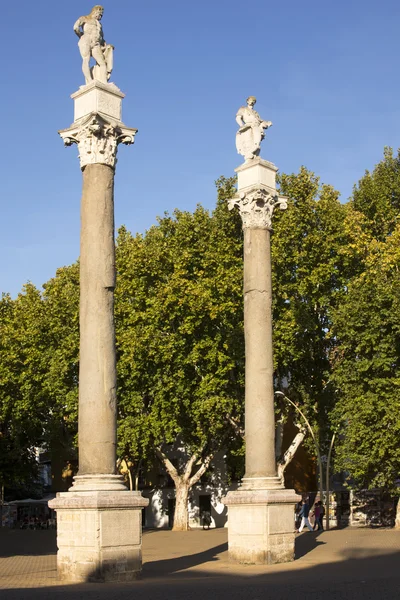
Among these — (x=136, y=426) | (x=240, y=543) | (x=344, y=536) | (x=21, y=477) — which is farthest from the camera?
(x=21, y=477)

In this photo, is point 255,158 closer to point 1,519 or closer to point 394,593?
point 394,593

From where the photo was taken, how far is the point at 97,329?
1848 cm

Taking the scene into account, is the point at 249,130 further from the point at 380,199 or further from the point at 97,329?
the point at 380,199

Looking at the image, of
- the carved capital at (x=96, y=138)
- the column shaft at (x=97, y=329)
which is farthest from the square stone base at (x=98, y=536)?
the carved capital at (x=96, y=138)

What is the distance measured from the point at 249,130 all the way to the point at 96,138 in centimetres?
643

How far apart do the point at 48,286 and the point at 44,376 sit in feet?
18.6

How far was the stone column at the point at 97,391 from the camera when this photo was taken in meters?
17.1

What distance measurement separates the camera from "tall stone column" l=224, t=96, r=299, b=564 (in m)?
21.0

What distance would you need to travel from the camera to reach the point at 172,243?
140 ft

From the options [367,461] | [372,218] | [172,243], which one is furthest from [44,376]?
[372,218]

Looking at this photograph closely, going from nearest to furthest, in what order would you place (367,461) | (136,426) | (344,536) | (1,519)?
(344,536) → (367,461) → (136,426) → (1,519)

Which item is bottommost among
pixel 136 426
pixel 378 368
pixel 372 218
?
pixel 136 426

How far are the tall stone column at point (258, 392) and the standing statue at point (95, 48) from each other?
18.6 feet

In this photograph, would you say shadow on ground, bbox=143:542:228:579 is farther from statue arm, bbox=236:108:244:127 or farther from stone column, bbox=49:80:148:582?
statue arm, bbox=236:108:244:127
